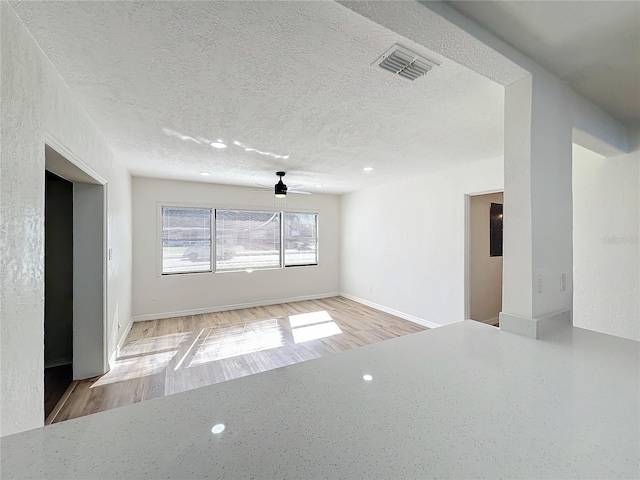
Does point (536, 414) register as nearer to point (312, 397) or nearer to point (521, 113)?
point (312, 397)

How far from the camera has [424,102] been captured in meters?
2.00

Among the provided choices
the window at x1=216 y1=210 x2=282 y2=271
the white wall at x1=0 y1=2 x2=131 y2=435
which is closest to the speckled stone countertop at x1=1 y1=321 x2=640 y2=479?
the white wall at x1=0 y1=2 x2=131 y2=435

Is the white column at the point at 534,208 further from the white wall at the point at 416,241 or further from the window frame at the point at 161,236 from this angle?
the window frame at the point at 161,236

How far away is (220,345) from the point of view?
3.61 meters

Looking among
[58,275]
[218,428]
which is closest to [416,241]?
[218,428]

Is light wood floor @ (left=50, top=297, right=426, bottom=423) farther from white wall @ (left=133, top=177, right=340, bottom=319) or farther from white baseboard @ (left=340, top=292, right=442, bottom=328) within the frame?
white wall @ (left=133, top=177, right=340, bottom=319)

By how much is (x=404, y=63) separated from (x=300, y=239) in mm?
4777

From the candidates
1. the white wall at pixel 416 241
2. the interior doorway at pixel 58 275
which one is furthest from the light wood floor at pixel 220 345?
the interior doorway at pixel 58 275

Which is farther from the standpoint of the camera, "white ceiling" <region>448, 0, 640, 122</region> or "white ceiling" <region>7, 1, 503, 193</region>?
"white ceiling" <region>7, 1, 503, 193</region>

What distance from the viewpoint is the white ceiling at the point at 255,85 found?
1248 mm

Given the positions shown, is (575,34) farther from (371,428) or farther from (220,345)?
(220,345)

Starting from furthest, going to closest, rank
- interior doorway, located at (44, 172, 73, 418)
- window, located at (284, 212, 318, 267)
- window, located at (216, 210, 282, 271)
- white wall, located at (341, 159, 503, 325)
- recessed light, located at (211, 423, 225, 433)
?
window, located at (284, 212, 318, 267) < window, located at (216, 210, 282, 271) < white wall, located at (341, 159, 503, 325) < interior doorway, located at (44, 172, 73, 418) < recessed light, located at (211, 423, 225, 433)

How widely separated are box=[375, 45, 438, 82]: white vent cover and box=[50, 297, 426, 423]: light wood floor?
9.55ft

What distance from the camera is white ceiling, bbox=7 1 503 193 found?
125cm
